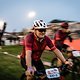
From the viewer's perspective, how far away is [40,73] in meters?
7.04

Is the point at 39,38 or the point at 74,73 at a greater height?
the point at 39,38

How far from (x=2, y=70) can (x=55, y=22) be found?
2813 cm

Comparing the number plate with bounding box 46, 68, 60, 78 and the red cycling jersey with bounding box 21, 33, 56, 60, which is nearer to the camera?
the number plate with bounding box 46, 68, 60, 78

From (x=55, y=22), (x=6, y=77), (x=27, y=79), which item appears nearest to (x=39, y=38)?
(x=27, y=79)

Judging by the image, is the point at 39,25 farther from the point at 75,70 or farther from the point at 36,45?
the point at 75,70

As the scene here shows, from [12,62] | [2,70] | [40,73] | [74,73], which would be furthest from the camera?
[12,62]

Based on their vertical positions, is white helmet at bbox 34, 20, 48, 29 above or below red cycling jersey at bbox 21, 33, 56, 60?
above

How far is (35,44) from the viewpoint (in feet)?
26.0

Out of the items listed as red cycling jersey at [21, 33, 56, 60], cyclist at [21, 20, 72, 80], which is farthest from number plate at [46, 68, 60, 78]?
red cycling jersey at [21, 33, 56, 60]

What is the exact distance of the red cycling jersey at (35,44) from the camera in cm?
775

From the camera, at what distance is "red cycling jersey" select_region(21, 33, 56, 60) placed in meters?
7.75

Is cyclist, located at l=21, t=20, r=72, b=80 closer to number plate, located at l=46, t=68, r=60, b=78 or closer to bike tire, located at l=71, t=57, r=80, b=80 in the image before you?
number plate, located at l=46, t=68, r=60, b=78

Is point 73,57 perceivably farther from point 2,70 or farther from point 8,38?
point 8,38

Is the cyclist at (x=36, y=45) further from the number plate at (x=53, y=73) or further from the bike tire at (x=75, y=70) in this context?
the bike tire at (x=75, y=70)
